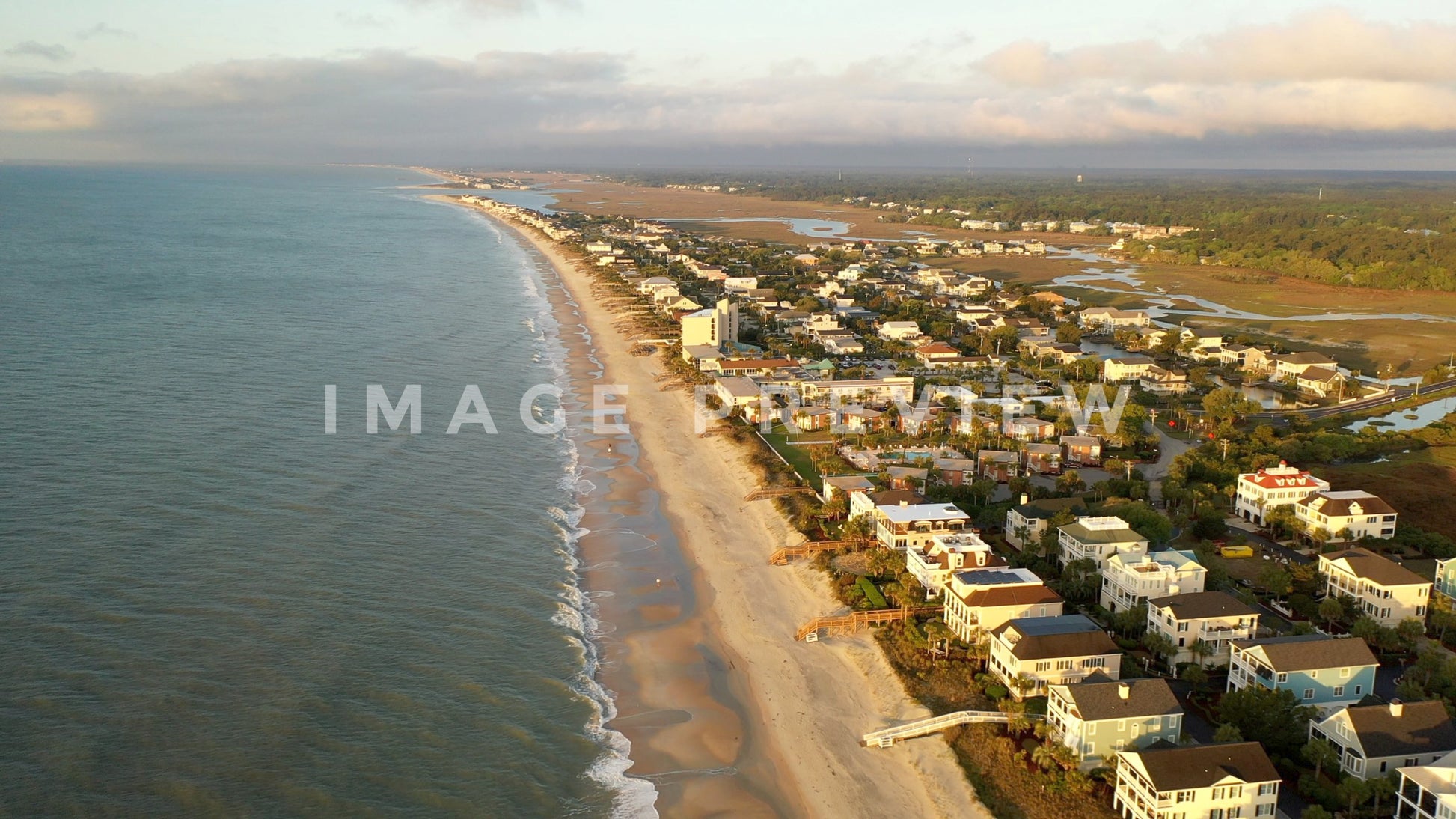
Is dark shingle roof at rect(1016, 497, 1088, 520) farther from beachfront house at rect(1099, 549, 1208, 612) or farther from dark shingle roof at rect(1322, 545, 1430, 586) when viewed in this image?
dark shingle roof at rect(1322, 545, 1430, 586)

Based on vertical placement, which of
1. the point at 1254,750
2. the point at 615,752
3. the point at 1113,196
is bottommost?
the point at 615,752

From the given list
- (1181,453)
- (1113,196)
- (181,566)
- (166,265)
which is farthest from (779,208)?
(181,566)

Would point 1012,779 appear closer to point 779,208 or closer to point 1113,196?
point 779,208

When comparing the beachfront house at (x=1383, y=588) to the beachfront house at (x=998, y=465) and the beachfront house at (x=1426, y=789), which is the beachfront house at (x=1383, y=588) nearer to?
the beachfront house at (x=1426, y=789)

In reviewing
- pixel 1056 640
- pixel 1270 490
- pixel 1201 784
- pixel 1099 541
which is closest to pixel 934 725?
pixel 1056 640

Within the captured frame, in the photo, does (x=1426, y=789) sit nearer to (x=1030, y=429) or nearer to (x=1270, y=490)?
(x=1270, y=490)

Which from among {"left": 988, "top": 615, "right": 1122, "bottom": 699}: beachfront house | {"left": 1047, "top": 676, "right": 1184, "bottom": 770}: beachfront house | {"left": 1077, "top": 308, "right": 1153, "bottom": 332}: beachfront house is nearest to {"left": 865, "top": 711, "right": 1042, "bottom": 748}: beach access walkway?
{"left": 988, "top": 615, "right": 1122, "bottom": 699}: beachfront house
